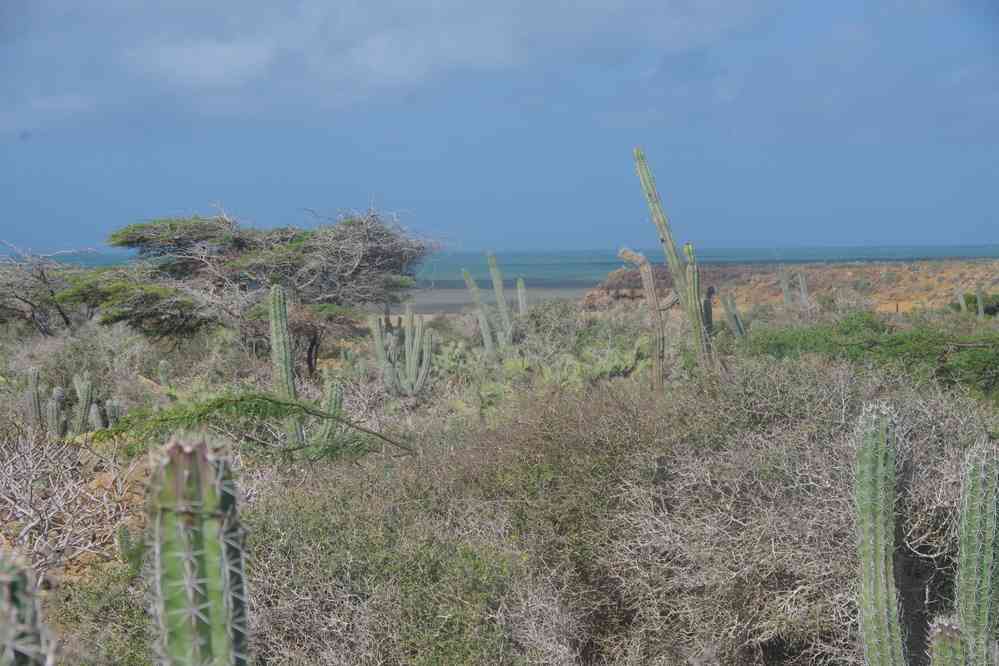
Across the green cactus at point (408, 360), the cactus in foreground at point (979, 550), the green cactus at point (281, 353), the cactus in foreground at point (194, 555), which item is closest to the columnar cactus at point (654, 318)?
the green cactus at point (281, 353)

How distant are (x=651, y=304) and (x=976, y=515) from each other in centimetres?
456

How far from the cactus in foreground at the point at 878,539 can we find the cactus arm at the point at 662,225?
406cm

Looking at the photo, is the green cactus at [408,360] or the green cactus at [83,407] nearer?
the green cactus at [83,407]

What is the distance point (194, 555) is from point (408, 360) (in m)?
10.4

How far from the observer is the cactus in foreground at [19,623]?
2.26 metres

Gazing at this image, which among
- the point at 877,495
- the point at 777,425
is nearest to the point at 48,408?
the point at 777,425

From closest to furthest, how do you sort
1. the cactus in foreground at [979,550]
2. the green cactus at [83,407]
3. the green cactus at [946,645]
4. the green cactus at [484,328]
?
1. the green cactus at [946,645]
2. the cactus in foreground at [979,550]
3. the green cactus at [83,407]
4. the green cactus at [484,328]

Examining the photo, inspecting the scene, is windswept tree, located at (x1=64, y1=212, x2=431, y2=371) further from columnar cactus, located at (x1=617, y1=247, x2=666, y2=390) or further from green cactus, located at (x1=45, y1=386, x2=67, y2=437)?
columnar cactus, located at (x1=617, y1=247, x2=666, y2=390)

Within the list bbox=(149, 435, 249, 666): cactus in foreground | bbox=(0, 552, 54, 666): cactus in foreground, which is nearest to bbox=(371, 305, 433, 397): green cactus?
bbox=(149, 435, 249, 666): cactus in foreground

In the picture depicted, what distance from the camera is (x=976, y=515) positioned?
Answer: 4.74 m

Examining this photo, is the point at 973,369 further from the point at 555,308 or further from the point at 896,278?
the point at 896,278

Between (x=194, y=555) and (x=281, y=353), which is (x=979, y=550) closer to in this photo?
(x=194, y=555)

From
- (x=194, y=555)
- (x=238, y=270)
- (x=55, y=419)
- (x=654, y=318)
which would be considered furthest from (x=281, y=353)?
(x=238, y=270)

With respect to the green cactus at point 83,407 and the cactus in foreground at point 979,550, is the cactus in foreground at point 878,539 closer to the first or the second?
the cactus in foreground at point 979,550
